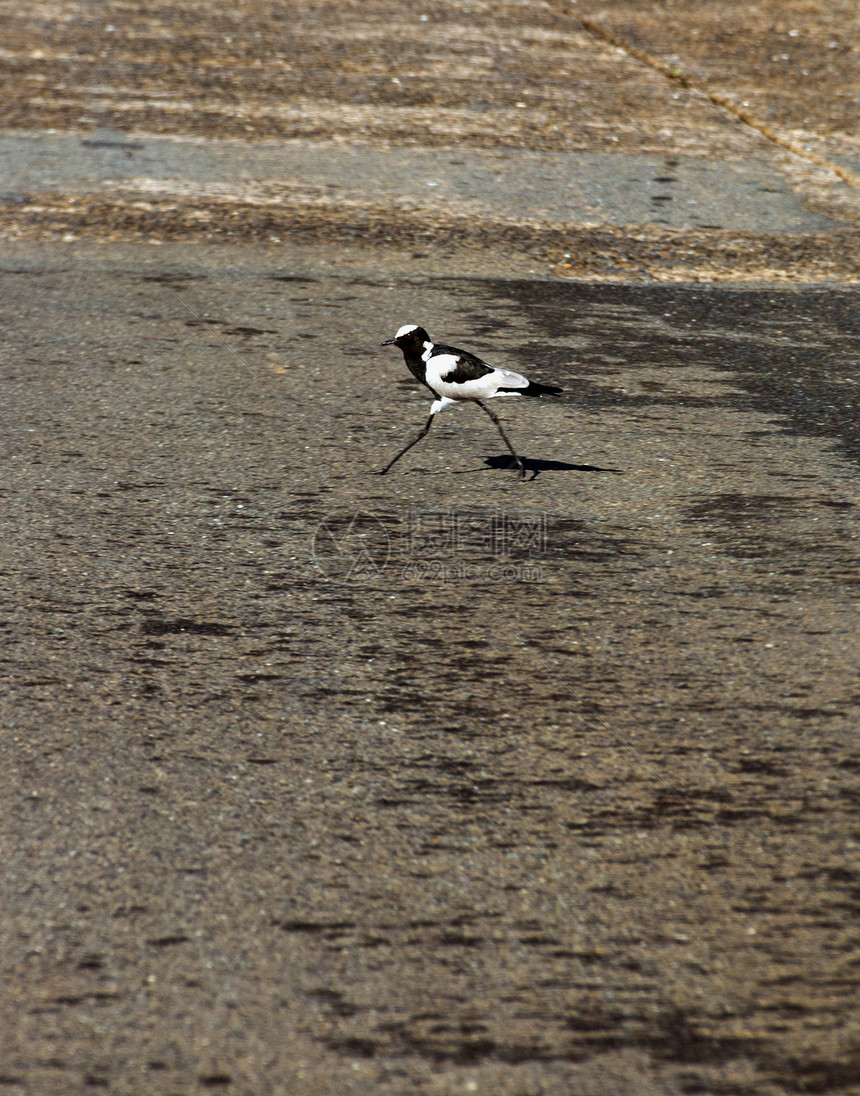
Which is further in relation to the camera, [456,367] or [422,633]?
[456,367]

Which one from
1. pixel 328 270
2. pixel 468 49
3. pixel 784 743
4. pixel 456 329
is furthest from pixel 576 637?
pixel 468 49

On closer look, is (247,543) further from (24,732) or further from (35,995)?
(35,995)

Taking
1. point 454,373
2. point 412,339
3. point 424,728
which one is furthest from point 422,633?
point 412,339

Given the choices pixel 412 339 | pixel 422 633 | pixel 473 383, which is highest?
pixel 412 339

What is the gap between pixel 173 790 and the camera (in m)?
2.87

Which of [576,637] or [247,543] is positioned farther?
[247,543]

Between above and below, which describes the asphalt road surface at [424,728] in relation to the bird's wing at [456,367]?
below

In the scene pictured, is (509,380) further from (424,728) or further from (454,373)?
(424,728)

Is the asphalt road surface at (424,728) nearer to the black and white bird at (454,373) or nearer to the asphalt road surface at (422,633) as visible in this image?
the asphalt road surface at (422,633)

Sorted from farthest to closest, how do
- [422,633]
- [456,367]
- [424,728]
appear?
[456,367] < [422,633] < [424,728]

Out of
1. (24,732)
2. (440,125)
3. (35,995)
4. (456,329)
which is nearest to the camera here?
(35,995)

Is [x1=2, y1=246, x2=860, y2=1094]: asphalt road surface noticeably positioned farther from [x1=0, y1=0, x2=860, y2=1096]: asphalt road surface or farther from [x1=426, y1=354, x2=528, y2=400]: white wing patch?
[x1=426, y1=354, x2=528, y2=400]: white wing patch

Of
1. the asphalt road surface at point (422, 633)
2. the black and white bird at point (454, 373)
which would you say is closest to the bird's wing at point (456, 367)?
the black and white bird at point (454, 373)

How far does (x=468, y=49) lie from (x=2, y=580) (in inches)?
329
